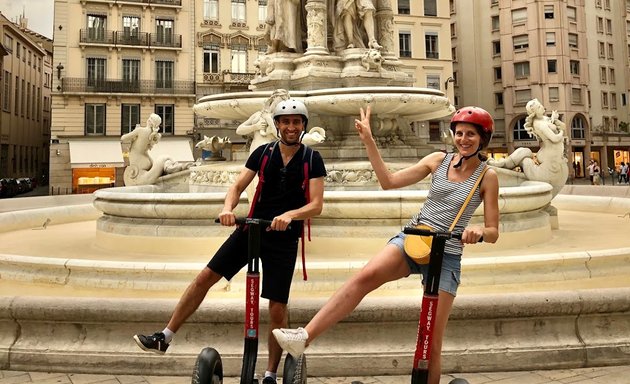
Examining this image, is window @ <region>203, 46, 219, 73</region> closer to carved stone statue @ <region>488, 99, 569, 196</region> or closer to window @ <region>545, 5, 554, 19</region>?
window @ <region>545, 5, 554, 19</region>

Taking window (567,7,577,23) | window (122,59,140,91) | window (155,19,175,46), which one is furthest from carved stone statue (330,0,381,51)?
window (567,7,577,23)

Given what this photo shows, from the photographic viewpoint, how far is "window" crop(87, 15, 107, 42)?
1211 inches

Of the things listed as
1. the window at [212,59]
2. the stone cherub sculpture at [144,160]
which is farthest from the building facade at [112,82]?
the stone cherub sculpture at [144,160]

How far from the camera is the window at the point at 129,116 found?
31.0 meters

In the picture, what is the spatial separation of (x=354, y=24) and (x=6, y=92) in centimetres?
3401

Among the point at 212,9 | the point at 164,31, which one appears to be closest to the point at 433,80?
the point at 212,9

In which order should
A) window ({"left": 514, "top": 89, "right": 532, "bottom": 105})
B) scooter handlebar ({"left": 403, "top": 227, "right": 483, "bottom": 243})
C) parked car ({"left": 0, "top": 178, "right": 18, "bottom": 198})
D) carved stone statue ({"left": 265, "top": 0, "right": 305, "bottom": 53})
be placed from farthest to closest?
window ({"left": 514, "top": 89, "right": 532, "bottom": 105}), parked car ({"left": 0, "top": 178, "right": 18, "bottom": 198}), carved stone statue ({"left": 265, "top": 0, "right": 305, "bottom": 53}), scooter handlebar ({"left": 403, "top": 227, "right": 483, "bottom": 243})

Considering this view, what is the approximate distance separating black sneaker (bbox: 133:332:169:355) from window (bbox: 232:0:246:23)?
1276 inches

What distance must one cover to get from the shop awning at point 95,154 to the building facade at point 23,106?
8.10 m

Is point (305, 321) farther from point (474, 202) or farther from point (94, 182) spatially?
point (94, 182)

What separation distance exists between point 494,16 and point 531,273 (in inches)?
1679

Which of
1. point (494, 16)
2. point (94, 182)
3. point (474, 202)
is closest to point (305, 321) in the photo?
point (474, 202)

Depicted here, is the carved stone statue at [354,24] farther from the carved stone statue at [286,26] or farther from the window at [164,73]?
the window at [164,73]

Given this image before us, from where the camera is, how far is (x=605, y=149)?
42.4m
